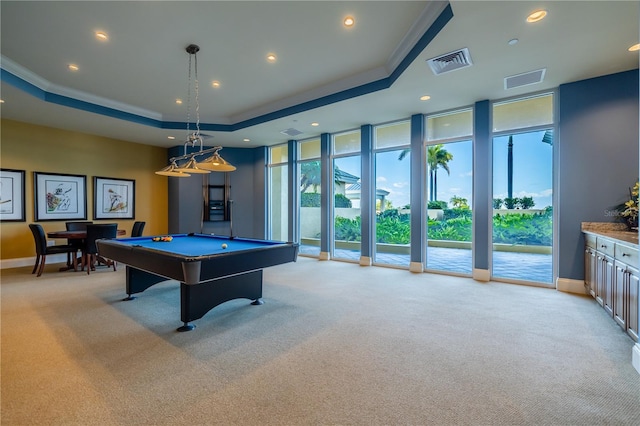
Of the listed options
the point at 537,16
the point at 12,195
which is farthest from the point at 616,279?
the point at 12,195

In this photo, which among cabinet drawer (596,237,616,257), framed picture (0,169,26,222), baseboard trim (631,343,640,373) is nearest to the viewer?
baseboard trim (631,343,640,373)

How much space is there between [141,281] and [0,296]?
1.89 metres

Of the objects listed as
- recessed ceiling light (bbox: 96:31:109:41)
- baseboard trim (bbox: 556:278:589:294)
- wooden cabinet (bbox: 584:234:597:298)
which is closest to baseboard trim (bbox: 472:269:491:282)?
baseboard trim (bbox: 556:278:589:294)

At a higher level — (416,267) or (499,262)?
(499,262)

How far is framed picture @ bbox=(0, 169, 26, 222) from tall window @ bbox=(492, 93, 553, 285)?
29.9 feet

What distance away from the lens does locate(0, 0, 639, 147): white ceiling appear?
2904 mm

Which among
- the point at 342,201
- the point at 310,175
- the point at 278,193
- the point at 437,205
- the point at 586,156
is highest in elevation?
the point at 310,175

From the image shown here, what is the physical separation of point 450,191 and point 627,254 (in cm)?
293

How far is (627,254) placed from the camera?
8.65ft

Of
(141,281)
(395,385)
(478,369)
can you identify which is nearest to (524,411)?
(478,369)

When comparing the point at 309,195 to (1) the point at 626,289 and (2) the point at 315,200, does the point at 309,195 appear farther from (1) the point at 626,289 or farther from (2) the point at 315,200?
(1) the point at 626,289

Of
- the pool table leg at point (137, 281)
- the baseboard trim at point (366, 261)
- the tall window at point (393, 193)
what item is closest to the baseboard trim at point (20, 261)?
the pool table leg at point (137, 281)

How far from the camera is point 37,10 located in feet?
9.71

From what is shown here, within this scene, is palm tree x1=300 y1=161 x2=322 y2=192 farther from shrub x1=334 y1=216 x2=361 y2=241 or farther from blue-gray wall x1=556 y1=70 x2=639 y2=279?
blue-gray wall x1=556 y1=70 x2=639 y2=279
